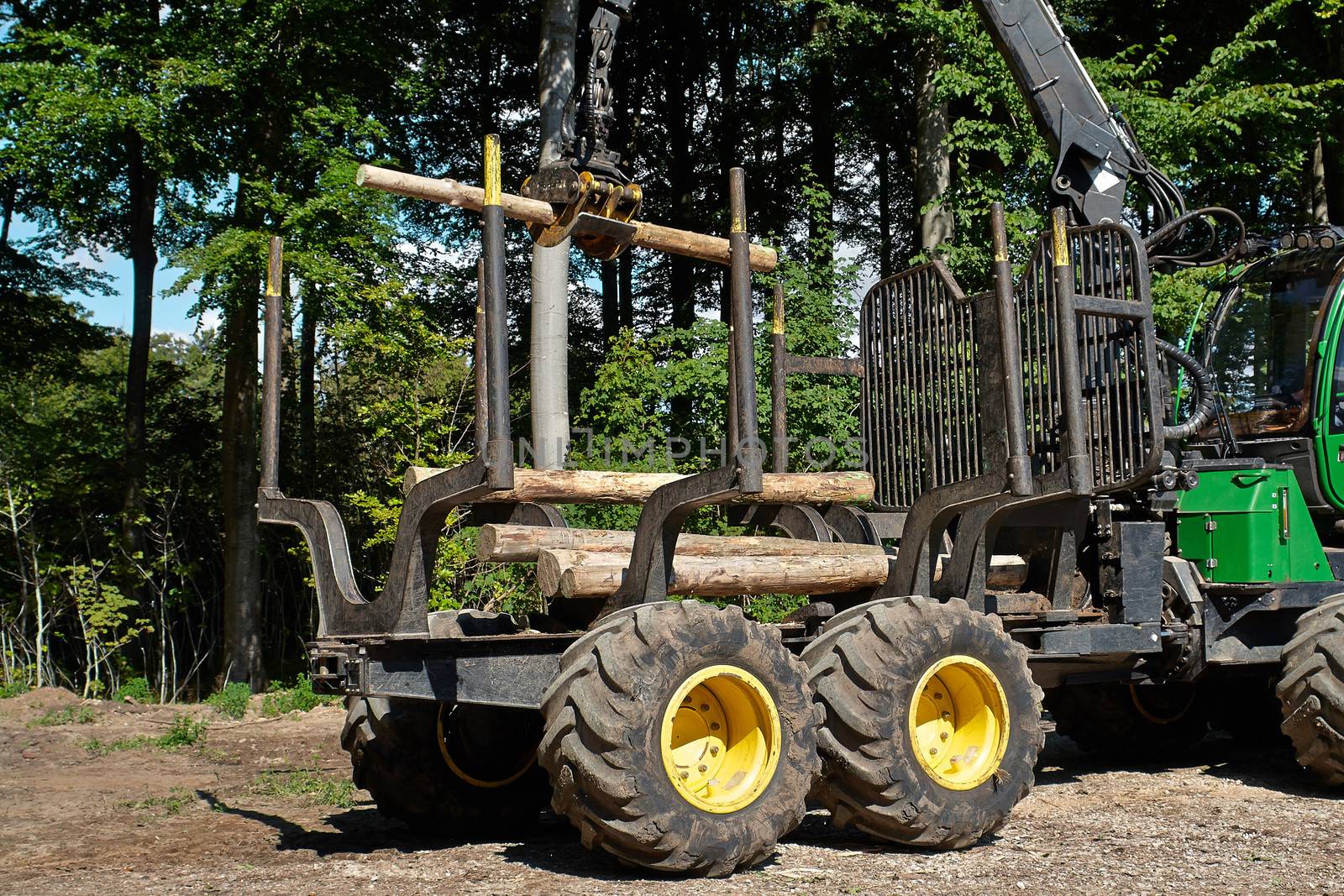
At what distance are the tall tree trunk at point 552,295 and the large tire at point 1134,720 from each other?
5.74 m

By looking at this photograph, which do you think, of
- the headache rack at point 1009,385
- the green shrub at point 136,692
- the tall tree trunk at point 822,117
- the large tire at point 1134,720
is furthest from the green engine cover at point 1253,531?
the tall tree trunk at point 822,117

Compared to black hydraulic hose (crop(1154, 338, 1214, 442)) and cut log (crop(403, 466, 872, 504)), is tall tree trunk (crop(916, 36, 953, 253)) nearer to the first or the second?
black hydraulic hose (crop(1154, 338, 1214, 442))

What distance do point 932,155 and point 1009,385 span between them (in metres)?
11.3

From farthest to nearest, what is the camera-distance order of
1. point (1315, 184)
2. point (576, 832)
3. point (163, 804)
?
point (1315, 184) < point (163, 804) < point (576, 832)

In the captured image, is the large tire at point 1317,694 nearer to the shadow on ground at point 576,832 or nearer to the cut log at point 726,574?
the shadow on ground at point 576,832

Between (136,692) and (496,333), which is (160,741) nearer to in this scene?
(136,692)

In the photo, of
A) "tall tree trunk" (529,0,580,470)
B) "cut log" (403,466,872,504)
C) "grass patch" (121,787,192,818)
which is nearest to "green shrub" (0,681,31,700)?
"tall tree trunk" (529,0,580,470)

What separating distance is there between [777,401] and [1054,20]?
3.44 metres

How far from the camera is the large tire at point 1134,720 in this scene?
9.25m

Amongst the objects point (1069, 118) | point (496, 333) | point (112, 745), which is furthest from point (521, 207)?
point (112, 745)

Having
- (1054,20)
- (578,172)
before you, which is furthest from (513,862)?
(1054,20)

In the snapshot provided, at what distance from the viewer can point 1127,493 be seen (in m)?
Answer: 7.79

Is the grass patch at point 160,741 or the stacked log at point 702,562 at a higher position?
the stacked log at point 702,562

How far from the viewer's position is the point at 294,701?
13094mm
